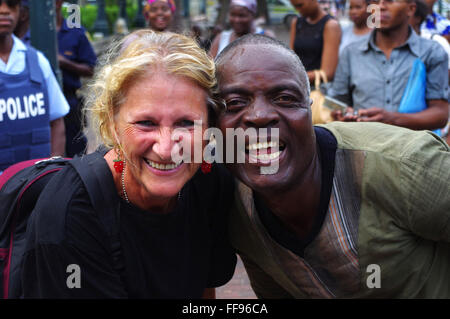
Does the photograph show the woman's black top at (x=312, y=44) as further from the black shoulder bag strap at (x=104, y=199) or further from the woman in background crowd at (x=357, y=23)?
the black shoulder bag strap at (x=104, y=199)

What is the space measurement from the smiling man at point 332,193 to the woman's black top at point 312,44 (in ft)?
10.1

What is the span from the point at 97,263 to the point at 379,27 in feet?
9.93

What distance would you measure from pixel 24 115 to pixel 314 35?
2940 millimetres

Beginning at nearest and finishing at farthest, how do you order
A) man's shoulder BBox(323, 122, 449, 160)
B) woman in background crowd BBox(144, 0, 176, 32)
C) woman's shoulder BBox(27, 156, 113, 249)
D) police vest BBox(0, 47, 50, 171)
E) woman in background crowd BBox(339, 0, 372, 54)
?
woman's shoulder BBox(27, 156, 113, 249)
man's shoulder BBox(323, 122, 449, 160)
police vest BBox(0, 47, 50, 171)
woman in background crowd BBox(339, 0, 372, 54)
woman in background crowd BBox(144, 0, 176, 32)

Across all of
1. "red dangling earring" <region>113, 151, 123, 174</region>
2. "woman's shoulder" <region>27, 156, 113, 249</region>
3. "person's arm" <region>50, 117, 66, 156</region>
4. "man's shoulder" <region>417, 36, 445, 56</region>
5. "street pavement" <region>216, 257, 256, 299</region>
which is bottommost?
"street pavement" <region>216, 257, 256, 299</region>

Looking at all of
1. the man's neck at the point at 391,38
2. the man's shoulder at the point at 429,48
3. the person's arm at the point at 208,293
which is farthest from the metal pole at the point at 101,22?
the person's arm at the point at 208,293

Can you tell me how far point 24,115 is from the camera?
12.9ft

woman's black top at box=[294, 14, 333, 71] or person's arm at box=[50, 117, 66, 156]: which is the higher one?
woman's black top at box=[294, 14, 333, 71]

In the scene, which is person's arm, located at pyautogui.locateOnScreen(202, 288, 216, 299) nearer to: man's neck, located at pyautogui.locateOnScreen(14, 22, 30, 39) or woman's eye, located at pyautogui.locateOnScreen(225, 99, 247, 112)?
woman's eye, located at pyautogui.locateOnScreen(225, 99, 247, 112)

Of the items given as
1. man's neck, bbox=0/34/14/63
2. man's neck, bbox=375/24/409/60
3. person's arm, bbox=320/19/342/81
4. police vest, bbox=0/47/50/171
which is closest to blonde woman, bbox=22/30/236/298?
police vest, bbox=0/47/50/171

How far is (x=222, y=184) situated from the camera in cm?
272

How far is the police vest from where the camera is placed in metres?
3.83

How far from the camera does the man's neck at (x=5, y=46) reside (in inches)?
158

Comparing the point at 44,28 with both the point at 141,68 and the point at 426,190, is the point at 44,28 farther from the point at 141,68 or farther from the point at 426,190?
the point at 426,190
